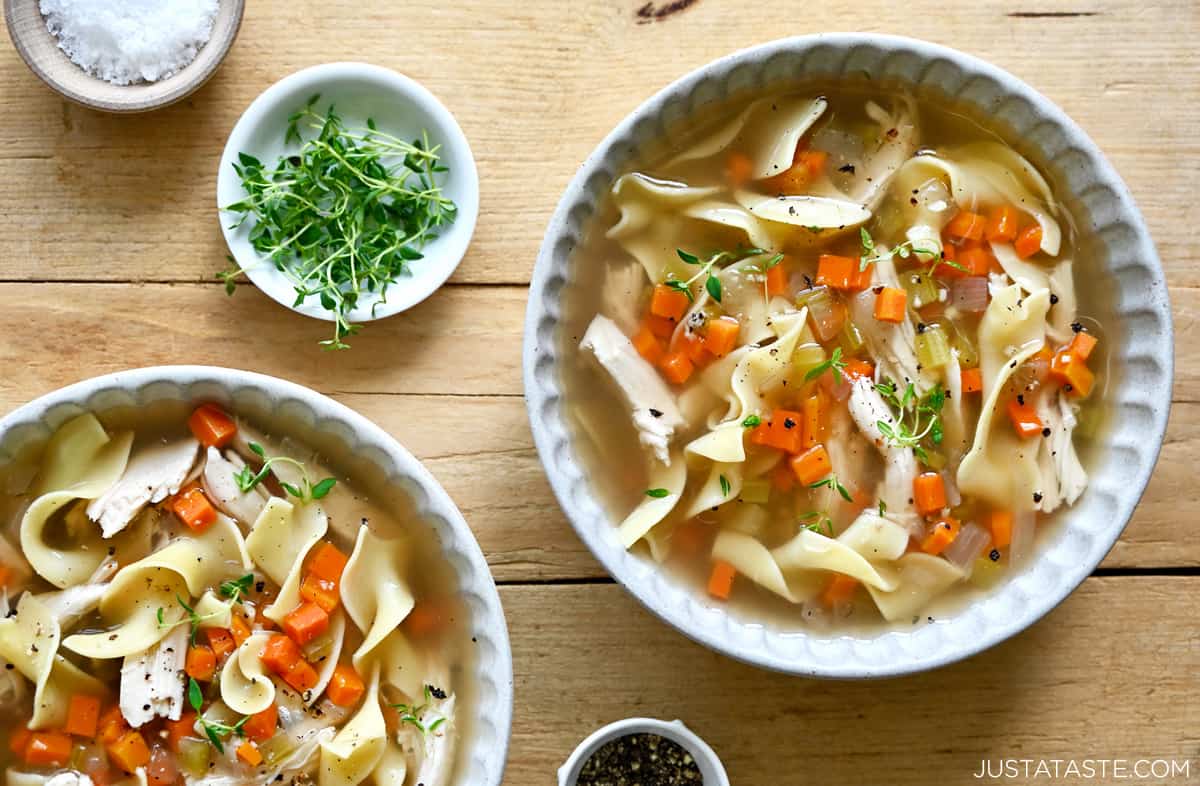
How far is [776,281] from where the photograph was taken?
9.90 feet

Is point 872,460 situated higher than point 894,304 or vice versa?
point 894,304

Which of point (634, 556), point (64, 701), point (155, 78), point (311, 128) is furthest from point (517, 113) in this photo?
point (64, 701)

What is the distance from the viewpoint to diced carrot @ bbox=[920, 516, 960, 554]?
118 inches

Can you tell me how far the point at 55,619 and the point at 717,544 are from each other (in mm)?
1768

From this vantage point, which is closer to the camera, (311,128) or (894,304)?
(894,304)

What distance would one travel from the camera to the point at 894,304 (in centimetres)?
294

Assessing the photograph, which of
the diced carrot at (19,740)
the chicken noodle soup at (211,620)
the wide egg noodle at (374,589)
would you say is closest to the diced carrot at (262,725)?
the chicken noodle soup at (211,620)

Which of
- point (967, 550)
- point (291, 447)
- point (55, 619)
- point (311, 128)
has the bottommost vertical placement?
point (55, 619)

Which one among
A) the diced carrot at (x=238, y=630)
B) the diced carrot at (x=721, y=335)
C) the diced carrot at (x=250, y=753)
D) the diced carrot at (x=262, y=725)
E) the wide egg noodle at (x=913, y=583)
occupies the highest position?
the diced carrot at (x=721, y=335)

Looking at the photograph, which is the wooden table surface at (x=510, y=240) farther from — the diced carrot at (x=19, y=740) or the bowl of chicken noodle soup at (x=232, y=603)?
the diced carrot at (x=19, y=740)

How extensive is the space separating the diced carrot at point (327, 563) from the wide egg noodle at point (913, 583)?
1433 millimetres

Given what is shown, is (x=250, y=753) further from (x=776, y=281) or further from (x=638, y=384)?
(x=776, y=281)

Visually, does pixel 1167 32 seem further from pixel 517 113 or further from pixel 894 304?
pixel 517 113

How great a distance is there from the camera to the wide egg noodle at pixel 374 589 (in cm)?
294
